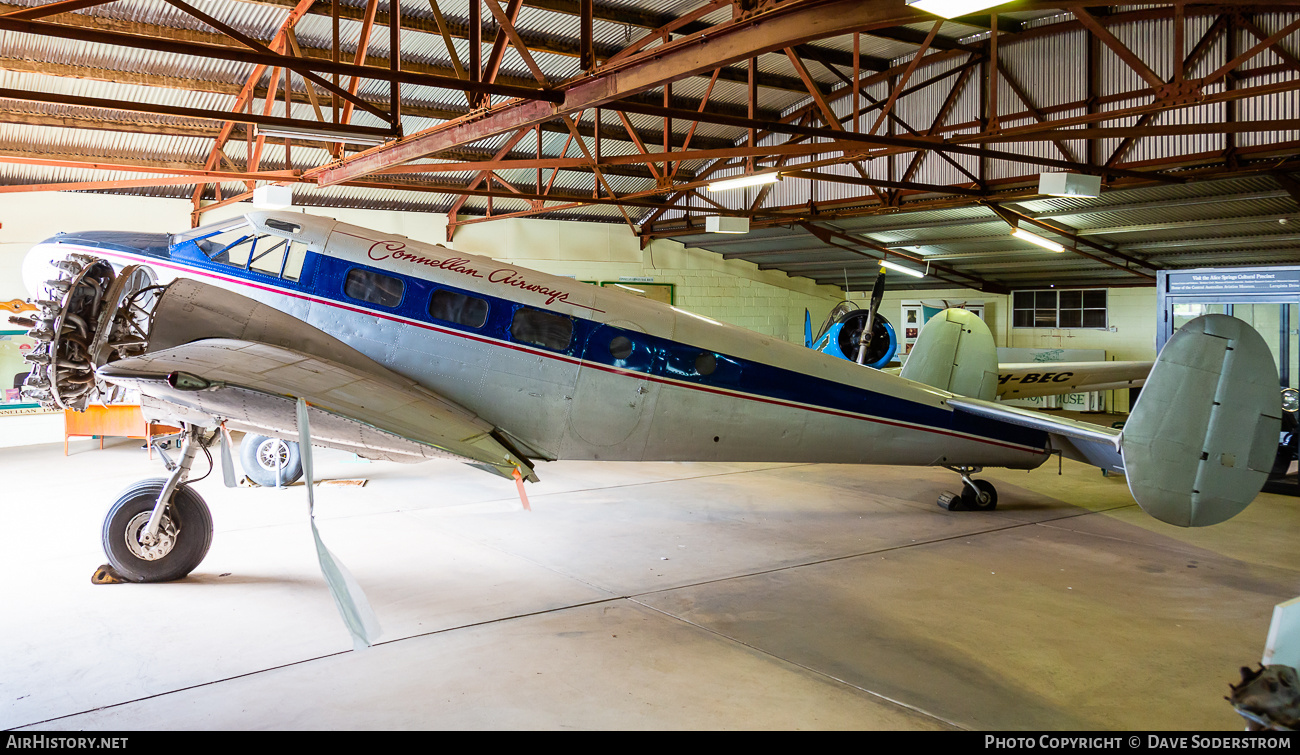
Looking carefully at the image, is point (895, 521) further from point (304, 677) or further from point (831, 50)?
point (831, 50)

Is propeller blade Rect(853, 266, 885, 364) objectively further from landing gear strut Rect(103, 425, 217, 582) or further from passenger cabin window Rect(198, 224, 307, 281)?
landing gear strut Rect(103, 425, 217, 582)

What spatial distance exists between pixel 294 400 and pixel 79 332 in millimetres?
2271

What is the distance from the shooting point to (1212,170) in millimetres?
13539

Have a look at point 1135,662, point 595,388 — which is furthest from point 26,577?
point 1135,662

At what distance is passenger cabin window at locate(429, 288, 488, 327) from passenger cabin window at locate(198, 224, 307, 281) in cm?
136

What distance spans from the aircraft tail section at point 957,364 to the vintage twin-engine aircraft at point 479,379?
1.19 metres

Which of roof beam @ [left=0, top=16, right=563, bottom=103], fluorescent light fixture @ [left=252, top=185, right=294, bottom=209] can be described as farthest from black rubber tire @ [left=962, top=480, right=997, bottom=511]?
fluorescent light fixture @ [left=252, top=185, right=294, bottom=209]

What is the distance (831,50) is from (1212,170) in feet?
25.8

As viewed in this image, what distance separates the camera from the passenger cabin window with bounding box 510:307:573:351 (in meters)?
7.78

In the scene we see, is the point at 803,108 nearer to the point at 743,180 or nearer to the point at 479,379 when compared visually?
the point at 743,180

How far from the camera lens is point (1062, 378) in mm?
14211

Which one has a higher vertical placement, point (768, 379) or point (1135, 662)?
point (768, 379)

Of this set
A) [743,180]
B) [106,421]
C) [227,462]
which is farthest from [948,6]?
[106,421]

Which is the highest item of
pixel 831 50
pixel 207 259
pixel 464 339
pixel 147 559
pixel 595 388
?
pixel 831 50
